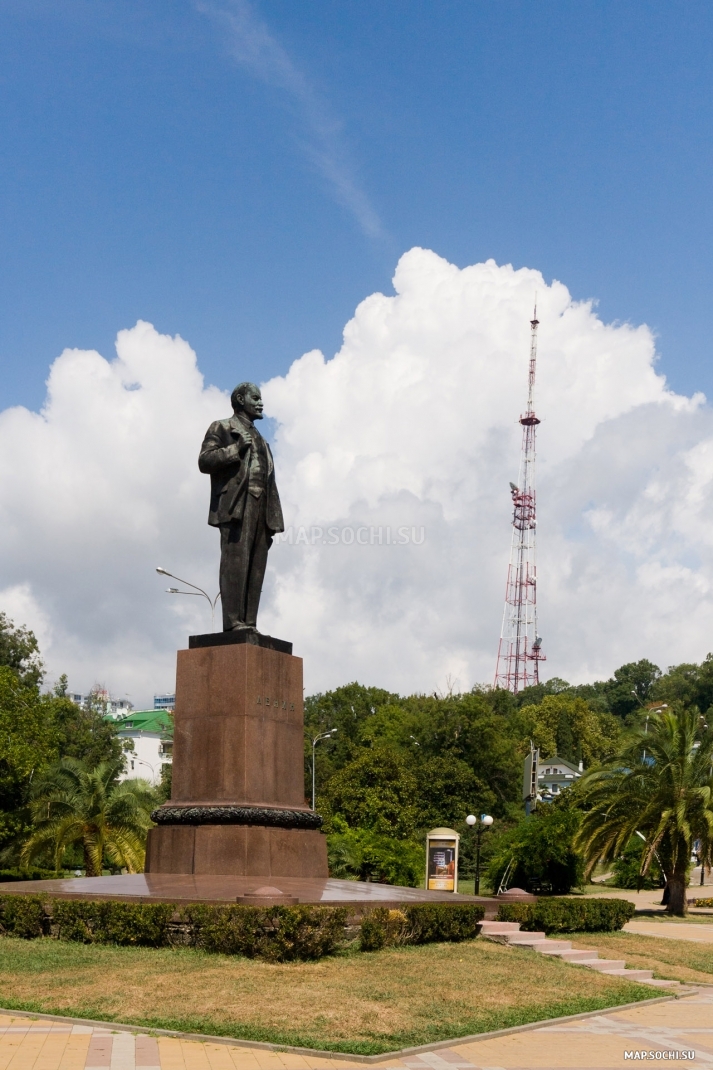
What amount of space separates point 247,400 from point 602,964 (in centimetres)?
868

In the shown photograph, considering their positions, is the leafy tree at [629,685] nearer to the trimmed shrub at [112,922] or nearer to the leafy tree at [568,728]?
the leafy tree at [568,728]

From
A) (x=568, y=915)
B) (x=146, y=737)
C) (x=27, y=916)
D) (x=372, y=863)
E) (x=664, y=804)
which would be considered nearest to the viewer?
(x=27, y=916)

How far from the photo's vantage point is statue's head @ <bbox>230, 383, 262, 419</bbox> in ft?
52.6

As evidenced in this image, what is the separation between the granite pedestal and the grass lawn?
8.54 ft

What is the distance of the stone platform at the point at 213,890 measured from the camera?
11688mm

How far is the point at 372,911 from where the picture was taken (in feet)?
38.2

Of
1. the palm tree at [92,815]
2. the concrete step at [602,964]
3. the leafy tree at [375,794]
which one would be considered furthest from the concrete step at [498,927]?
the leafy tree at [375,794]

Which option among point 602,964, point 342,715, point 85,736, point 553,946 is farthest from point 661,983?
point 342,715

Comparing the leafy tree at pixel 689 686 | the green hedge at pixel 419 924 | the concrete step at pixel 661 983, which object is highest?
the leafy tree at pixel 689 686

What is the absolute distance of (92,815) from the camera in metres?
27.7

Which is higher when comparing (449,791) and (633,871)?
(449,791)

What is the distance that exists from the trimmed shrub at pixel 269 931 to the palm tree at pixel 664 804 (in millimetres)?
14364

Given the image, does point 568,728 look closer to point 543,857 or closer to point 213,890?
point 543,857

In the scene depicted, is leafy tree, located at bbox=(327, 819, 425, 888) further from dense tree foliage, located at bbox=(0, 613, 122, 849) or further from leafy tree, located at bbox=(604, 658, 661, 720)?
leafy tree, located at bbox=(604, 658, 661, 720)
